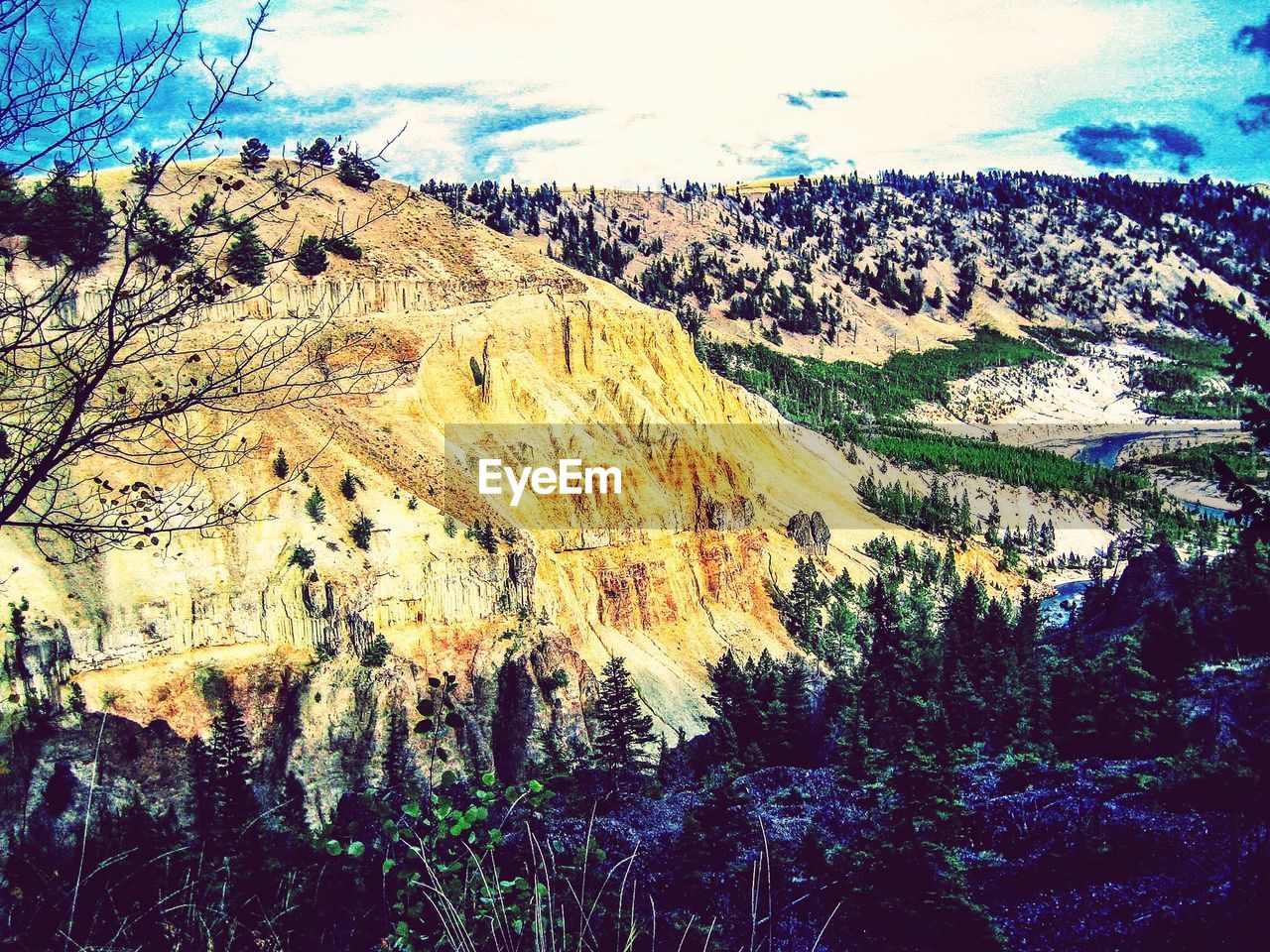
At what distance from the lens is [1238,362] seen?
613 inches

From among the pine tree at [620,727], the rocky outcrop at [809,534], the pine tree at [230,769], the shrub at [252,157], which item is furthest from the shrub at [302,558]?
the rocky outcrop at [809,534]

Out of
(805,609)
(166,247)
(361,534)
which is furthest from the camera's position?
(805,609)

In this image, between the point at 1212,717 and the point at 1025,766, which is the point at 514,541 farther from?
the point at 1212,717

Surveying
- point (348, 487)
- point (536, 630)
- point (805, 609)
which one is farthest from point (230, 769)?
point (805, 609)

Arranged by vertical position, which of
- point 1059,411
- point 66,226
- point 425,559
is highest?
point 66,226

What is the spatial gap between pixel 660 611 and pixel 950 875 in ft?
103

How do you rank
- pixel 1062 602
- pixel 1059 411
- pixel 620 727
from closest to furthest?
1. pixel 620 727
2. pixel 1062 602
3. pixel 1059 411

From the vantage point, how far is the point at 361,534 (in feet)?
114

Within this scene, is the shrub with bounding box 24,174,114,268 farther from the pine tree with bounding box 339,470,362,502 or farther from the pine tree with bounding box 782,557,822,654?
the pine tree with bounding box 782,557,822,654

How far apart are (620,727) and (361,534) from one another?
11571 mm

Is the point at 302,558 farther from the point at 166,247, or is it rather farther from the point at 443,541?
the point at 166,247

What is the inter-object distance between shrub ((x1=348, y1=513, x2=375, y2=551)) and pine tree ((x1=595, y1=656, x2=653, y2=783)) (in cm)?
1009

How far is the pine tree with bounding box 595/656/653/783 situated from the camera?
1236 inches

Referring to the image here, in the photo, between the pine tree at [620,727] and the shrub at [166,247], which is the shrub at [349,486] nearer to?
the pine tree at [620,727]
